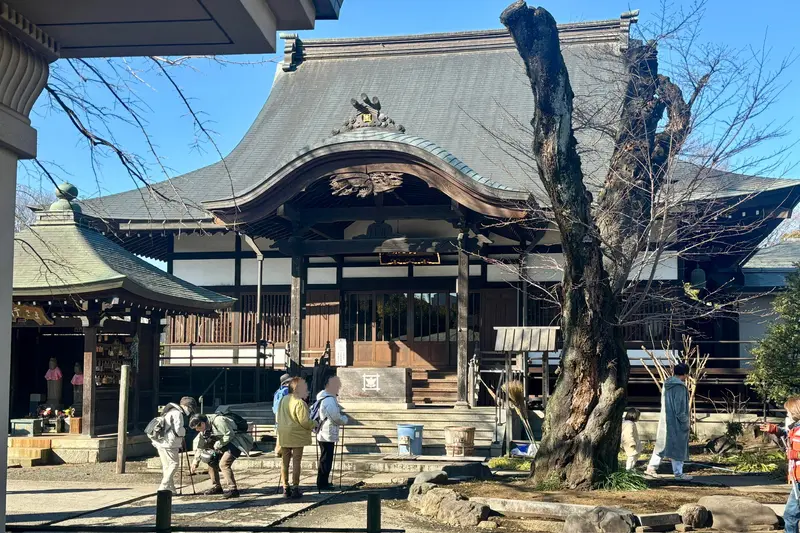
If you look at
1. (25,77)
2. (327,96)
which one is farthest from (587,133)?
(25,77)

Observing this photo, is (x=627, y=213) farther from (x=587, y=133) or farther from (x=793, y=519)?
(x=587, y=133)

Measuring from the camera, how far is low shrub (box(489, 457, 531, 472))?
1340 cm

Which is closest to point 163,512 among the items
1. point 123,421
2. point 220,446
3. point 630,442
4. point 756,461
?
point 220,446

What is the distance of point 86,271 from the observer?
14578 millimetres

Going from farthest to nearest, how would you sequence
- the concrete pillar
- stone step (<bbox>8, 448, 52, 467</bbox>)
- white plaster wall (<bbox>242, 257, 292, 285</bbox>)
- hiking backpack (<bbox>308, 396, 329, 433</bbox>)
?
white plaster wall (<bbox>242, 257, 292, 285</bbox>)
stone step (<bbox>8, 448, 52, 467</bbox>)
hiking backpack (<bbox>308, 396, 329, 433</bbox>)
the concrete pillar

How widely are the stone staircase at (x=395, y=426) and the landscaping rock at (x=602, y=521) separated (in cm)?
645

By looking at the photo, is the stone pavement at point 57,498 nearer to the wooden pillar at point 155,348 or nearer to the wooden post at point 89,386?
the wooden post at point 89,386

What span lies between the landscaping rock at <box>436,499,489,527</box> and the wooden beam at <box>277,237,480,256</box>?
26.9 ft

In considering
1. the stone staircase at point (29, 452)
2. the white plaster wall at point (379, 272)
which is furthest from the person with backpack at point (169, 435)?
the white plaster wall at point (379, 272)

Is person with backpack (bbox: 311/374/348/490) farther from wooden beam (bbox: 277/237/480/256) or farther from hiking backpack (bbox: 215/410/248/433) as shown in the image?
wooden beam (bbox: 277/237/480/256)

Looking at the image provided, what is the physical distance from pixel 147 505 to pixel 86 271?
17.8 ft

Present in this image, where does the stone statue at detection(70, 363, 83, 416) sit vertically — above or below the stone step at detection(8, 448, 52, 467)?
above

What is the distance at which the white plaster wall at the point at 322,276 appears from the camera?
68.8ft

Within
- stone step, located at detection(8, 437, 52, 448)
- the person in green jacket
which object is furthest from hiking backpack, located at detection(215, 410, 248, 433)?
stone step, located at detection(8, 437, 52, 448)
